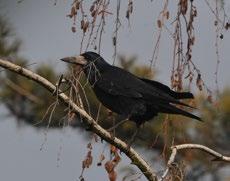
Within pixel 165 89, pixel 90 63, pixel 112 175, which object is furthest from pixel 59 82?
pixel 165 89

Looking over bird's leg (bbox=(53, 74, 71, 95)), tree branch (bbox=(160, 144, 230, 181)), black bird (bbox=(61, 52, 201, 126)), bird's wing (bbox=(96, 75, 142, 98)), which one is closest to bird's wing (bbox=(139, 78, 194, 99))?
black bird (bbox=(61, 52, 201, 126))

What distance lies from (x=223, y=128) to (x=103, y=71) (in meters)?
3.29

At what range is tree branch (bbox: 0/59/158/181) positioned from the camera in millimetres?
4059

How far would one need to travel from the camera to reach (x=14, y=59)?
8.22 metres

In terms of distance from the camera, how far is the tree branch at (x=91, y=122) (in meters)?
4.06

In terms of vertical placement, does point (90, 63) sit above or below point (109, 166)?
above

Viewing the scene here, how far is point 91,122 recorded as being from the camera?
411cm

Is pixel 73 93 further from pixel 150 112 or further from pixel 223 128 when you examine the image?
pixel 223 128

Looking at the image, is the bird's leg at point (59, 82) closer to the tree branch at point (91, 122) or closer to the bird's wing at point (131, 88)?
the tree branch at point (91, 122)

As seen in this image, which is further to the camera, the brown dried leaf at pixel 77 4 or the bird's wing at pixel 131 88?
the bird's wing at pixel 131 88

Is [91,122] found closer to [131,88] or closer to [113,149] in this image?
[113,149]

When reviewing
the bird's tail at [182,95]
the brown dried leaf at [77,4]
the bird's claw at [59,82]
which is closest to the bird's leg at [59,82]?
the bird's claw at [59,82]

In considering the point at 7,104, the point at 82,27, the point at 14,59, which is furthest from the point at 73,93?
the point at 7,104

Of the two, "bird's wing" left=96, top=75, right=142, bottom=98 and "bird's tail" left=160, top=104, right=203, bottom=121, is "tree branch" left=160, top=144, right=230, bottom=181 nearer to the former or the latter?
"bird's tail" left=160, top=104, right=203, bottom=121
